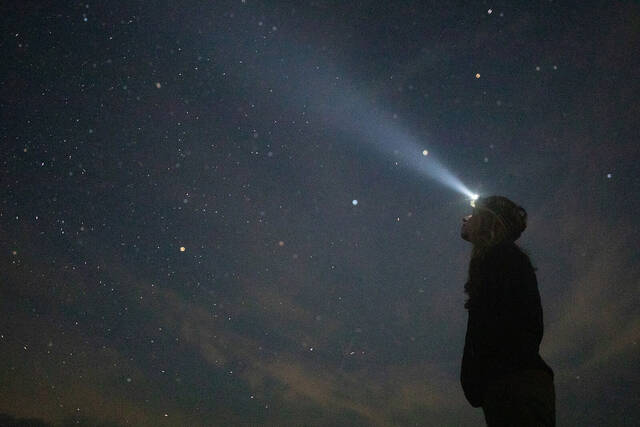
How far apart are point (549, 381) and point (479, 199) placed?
172 cm

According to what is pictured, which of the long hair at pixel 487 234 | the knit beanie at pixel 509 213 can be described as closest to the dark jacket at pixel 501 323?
the long hair at pixel 487 234

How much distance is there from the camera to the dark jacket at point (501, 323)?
7.73ft

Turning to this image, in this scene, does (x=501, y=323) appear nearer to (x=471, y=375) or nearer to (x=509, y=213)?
(x=471, y=375)

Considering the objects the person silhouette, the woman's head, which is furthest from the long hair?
the person silhouette

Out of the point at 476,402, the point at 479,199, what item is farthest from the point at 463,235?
the point at 476,402

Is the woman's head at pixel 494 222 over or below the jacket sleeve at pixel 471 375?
over

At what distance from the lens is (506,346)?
238 centimetres

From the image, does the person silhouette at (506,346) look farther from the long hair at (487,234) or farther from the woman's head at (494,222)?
the woman's head at (494,222)

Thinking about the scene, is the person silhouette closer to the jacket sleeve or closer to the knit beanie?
the jacket sleeve

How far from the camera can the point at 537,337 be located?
2.47m

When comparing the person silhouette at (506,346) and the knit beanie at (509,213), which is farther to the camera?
the knit beanie at (509,213)

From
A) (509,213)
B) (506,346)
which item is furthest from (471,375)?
(509,213)

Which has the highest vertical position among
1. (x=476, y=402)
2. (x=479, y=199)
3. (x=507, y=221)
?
(x=479, y=199)

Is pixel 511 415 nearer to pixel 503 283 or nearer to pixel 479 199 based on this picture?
pixel 503 283
